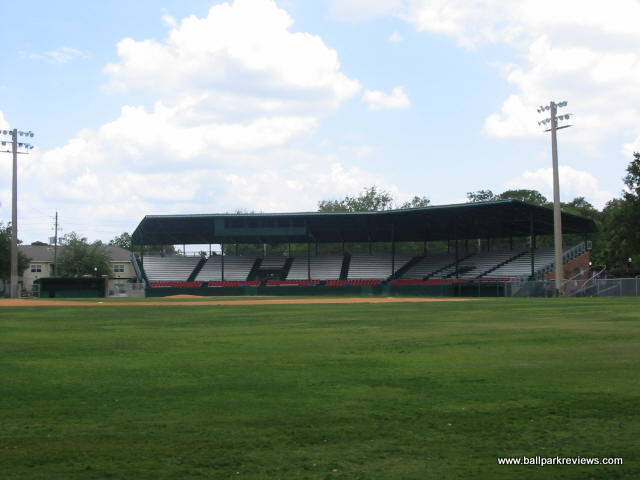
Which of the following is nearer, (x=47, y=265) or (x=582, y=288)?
(x=582, y=288)

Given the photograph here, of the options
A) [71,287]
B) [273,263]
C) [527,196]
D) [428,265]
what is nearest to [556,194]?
[428,265]

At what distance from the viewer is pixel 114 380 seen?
1079 cm

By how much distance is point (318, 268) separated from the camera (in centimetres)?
8306

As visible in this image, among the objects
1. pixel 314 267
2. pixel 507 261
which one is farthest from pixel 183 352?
→ pixel 314 267

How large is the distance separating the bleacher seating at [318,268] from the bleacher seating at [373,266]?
1767 mm

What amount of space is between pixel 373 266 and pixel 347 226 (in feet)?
18.7

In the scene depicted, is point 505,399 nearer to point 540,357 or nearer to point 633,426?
point 633,426

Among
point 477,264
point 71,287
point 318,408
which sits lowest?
point 318,408

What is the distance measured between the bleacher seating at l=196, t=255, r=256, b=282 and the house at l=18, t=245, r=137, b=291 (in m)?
24.4

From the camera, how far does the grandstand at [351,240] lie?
225 feet

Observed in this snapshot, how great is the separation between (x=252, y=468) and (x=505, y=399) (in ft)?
13.4

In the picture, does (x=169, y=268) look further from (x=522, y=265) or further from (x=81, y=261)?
(x=522, y=265)

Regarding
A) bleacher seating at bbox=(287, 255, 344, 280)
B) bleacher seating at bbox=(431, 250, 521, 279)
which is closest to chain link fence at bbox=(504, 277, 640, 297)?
bleacher seating at bbox=(431, 250, 521, 279)

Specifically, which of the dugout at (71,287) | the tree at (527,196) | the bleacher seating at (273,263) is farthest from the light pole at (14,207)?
the tree at (527,196)
